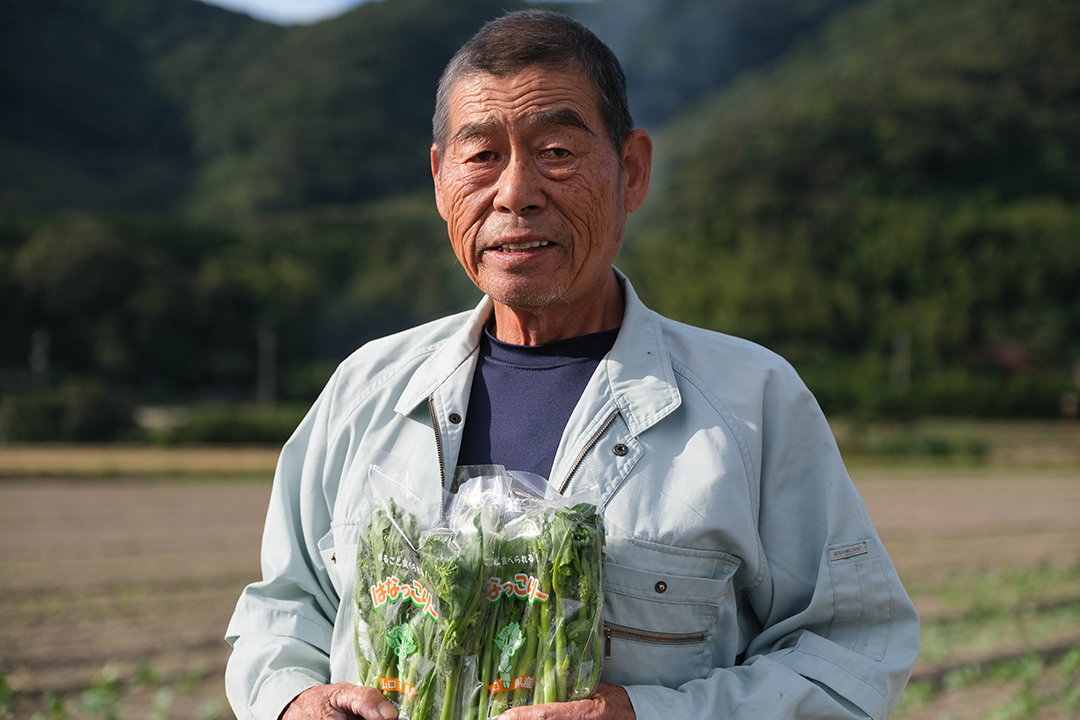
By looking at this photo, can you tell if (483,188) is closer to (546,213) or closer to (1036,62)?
(546,213)

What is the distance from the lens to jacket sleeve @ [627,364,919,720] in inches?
69.1

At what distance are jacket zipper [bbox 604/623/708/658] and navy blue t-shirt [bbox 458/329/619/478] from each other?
33 centimetres

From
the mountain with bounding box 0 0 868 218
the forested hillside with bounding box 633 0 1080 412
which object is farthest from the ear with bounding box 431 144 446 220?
the mountain with bounding box 0 0 868 218

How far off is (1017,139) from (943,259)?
27.7 meters

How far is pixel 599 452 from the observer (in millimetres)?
1877

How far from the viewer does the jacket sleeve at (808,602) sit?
5.76 ft

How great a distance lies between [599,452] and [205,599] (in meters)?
8.44

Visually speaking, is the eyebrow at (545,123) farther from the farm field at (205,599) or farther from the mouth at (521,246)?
the farm field at (205,599)

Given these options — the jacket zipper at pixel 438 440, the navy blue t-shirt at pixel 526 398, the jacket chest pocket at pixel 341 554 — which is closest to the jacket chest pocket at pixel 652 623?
the navy blue t-shirt at pixel 526 398

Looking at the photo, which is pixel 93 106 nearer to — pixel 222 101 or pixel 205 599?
pixel 222 101

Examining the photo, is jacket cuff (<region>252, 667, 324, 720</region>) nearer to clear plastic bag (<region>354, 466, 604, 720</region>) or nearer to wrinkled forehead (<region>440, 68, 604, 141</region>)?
clear plastic bag (<region>354, 466, 604, 720</region>)

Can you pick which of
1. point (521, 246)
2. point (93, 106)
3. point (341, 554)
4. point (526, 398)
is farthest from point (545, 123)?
point (93, 106)

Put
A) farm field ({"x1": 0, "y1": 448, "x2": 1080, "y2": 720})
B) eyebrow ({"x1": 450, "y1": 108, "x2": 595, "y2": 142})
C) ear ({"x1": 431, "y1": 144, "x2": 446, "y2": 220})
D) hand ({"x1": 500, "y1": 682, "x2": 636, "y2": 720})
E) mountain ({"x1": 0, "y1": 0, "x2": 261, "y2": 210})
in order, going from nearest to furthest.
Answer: hand ({"x1": 500, "y1": 682, "x2": 636, "y2": 720}) → eyebrow ({"x1": 450, "y1": 108, "x2": 595, "y2": 142}) → ear ({"x1": 431, "y1": 144, "x2": 446, "y2": 220}) → farm field ({"x1": 0, "y1": 448, "x2": 1080, "y2": 720}) → mountain ({"x1": 0, "y1": 0, "x2": 261, "y2": 210})

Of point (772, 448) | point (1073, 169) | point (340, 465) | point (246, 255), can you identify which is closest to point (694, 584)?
point (772, 448)
